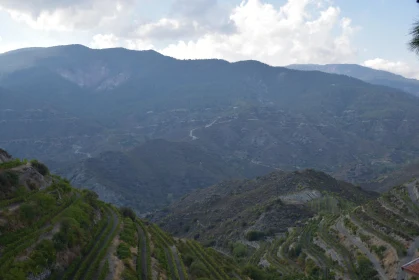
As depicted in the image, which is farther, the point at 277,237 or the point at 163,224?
the point at 163,224

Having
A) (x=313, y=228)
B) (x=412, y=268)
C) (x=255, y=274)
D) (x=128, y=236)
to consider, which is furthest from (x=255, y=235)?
(x=128, y=236)

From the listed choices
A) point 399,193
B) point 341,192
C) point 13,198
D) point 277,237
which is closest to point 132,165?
point 341,192

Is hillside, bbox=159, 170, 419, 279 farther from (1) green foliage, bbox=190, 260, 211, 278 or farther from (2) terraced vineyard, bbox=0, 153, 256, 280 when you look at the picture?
(1) green foliage, bbox=190, 260, 211, 278

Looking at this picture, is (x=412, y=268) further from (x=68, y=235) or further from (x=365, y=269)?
(x=68, y=235)

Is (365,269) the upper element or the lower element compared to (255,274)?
upper

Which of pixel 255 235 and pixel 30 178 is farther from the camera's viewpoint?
pixel 255 235

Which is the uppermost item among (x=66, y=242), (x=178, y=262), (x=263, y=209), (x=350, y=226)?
(x=66, y=242)

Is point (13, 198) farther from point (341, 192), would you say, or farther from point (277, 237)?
point (341, 192)

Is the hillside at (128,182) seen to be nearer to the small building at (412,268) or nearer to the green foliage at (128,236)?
the green foliage at (128,236)

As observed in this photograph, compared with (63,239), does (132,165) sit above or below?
below
